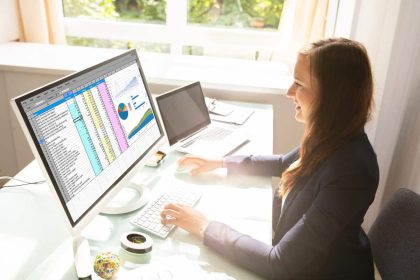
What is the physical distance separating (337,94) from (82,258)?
78 cm

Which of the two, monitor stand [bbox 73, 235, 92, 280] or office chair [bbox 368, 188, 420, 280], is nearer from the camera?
monitor stand [bbox 73, 235, 92, 280]

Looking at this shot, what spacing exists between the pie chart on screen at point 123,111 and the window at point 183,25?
1608 millimetres

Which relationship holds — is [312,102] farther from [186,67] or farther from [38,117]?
[186,67]

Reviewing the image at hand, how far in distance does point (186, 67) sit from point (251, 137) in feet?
2.89

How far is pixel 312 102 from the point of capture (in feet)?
3.81

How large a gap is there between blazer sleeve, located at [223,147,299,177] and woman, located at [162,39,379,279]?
0.63ft

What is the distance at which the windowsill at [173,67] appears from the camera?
2.25 meters

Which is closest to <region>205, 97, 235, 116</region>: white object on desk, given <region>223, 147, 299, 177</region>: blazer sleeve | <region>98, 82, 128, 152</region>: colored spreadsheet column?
<region>223, 147, 299, 177</region>: blazer sleeve

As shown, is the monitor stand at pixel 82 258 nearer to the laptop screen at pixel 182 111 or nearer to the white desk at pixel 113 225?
the white desk at pixel 113 225

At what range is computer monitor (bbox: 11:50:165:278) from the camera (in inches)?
34.1

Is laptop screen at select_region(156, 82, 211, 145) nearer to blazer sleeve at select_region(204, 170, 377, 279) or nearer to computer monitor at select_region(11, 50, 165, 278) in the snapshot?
computer monitor at select_region(11, 50, 165, 278)

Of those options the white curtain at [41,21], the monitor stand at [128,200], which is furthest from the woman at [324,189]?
the white curtain at [41,21]

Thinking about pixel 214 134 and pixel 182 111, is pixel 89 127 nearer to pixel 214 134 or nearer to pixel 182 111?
pixel 182 111

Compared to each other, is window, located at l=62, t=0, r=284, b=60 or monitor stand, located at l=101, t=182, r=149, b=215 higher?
window, located at l=62, t=0, r=284, b=60
